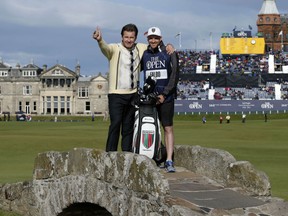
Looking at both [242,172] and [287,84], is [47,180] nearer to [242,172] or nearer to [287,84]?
[242,172]

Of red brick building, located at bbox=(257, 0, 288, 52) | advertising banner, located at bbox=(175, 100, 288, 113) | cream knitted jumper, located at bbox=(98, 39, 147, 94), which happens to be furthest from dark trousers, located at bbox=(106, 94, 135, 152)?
red brick building, located at bbox=(257, 0, 288, 52)

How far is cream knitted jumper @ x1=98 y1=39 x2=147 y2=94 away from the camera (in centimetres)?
1155

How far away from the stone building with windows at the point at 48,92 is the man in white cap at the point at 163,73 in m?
122

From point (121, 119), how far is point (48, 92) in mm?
125054

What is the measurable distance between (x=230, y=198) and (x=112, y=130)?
8.94 feet

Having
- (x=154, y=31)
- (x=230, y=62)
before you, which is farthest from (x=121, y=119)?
(x=230, y=62)

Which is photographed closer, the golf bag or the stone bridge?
the stone bridge

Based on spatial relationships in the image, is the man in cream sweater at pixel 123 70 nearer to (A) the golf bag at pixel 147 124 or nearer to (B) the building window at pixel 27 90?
(A) the golf bag at pixel 147 124

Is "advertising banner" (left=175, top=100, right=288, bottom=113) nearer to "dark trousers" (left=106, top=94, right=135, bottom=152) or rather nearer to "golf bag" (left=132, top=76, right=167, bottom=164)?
"dark trousers" (left=106, top=94, right=135, bottom=152)

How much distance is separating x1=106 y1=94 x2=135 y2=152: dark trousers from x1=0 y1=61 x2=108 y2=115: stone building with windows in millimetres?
121103

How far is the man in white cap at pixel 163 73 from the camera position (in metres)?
11.2

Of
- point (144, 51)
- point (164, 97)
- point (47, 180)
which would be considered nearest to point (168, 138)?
point (164, 97)

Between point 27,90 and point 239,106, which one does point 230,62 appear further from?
point 27,90

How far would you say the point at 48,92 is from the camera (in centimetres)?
13550
